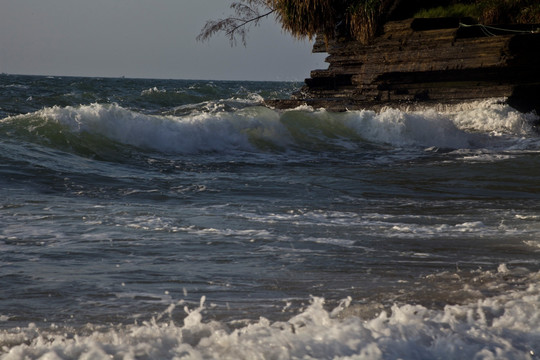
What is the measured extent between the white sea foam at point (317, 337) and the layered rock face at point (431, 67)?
39.6 ft

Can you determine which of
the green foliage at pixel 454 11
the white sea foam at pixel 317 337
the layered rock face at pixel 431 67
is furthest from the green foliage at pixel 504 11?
the white sea foam at pixel 317 337

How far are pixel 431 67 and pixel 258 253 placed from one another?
11467 mm

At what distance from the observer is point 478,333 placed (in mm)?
2826

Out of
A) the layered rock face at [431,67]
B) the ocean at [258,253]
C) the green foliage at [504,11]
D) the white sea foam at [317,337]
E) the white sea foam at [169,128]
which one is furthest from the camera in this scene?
the green foliage at [504,11]

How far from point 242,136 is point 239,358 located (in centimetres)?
1082

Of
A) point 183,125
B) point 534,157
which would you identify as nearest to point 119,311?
point 534,157

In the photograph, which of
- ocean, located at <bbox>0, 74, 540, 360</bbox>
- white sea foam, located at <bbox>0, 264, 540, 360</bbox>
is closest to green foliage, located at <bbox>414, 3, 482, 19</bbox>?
ocean, located at <bbox>0, 74, 540, 360</bbox>

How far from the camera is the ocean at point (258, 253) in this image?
9.12 ft

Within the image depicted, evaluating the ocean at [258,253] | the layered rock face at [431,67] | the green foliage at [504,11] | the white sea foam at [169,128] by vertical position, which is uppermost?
the green foliage at [504,11]

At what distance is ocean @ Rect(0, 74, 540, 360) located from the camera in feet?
9.12

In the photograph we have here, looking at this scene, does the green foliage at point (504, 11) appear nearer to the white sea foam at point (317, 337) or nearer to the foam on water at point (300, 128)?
the foam on water at point (300, 128)

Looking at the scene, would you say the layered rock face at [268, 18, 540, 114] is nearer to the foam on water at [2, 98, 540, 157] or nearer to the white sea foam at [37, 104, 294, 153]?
the foam on water at [2, 98, 540, 157]

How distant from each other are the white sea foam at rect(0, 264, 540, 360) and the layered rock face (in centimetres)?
1207

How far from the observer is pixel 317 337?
2.74 meters
